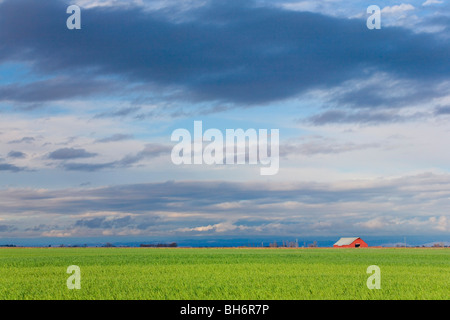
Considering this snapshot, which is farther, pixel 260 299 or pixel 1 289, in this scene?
pixel 1 289

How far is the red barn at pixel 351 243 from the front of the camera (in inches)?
5443

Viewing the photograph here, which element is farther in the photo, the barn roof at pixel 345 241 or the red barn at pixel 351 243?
the barn roof at pixel 345 241

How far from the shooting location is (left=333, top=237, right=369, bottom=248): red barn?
13825cm

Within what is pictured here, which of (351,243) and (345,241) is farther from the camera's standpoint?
(345,241)

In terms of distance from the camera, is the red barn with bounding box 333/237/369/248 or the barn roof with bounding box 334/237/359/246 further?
the barn roof with bounding box 334/237/359/246

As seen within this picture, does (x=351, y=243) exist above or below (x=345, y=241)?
below

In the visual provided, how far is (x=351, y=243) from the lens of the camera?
139 metres

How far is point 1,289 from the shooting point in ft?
80.0
